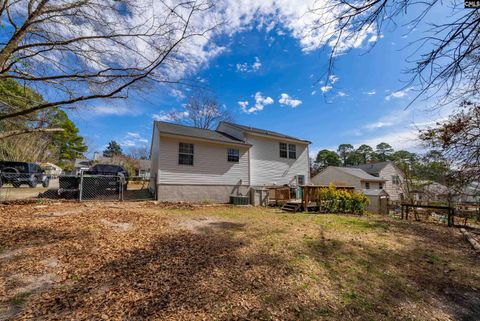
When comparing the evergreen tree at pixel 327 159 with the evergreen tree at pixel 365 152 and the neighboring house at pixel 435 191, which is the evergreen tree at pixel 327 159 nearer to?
the evergreen tree at pixel 365 152

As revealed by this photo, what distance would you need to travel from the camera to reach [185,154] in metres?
11.4

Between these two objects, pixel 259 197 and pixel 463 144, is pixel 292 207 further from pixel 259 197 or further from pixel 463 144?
pixel 463 144

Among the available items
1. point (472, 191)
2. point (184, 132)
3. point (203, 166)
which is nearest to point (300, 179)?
point (203, 166)

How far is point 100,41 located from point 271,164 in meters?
12.3

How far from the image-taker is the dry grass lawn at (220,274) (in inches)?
94.0

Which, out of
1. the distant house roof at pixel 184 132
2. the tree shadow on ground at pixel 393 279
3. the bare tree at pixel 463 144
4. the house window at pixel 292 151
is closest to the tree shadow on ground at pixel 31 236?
the tree shadow on ground at pixel 393 279

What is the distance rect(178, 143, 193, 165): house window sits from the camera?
1120cm

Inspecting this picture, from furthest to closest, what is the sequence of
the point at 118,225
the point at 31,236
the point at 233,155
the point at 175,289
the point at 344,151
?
the point at 344,151 → the point at 233,155 → the point at 118,225 → the point at 31,236 → the point at 175,289

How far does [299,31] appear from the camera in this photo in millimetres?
2484

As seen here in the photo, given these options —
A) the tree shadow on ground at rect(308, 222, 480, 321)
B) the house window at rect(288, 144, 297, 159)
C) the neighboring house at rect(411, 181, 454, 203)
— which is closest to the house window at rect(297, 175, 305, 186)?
the house window at rect(288, 144, 297, 159)

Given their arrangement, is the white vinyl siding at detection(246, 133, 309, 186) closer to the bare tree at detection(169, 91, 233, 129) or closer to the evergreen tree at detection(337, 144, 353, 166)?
the bare tree at detection(169, 91, 233, 129)

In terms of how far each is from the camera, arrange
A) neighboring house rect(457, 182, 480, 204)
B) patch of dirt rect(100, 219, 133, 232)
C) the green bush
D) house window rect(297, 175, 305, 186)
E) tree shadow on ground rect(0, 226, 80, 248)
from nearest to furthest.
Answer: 1. neighboring house rect(457, 182, 480, 204)
2. tree shadow on ground rect(0, 226, 80, 248)
3. patch of dirt rect(100, 219, 133, 232)
4. the green bush
5. house window rect(297, 175, 305, 186)

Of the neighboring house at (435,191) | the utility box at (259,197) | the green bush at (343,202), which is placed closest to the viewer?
the neighboring house at (435,191)

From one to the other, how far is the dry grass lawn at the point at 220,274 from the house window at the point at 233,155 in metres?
7.43
